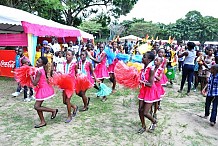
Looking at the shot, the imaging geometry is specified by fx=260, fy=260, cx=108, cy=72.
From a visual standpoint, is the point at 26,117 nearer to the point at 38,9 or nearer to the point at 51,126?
the point at 51,126

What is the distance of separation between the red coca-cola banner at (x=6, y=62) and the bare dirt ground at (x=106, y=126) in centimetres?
335

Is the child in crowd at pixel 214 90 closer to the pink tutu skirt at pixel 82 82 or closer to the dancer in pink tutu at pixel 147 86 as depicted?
the dancer in pink tutu at pixel 147 86

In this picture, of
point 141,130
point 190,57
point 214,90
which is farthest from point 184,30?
point 141,130

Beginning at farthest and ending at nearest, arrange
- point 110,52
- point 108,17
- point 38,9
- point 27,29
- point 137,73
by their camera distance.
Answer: point 108,17 → point 38,9 → point 27,29 → point 110,52 → point 137,73

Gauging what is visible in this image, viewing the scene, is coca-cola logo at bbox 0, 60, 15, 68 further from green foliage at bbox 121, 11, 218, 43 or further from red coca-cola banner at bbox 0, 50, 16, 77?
green foliage at bbox 121, 11, 218, 43

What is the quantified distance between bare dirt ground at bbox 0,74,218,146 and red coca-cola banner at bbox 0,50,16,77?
335 cm

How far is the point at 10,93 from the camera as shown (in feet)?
27.1

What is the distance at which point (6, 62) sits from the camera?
10.6 meters

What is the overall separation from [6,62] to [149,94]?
7.78 meters

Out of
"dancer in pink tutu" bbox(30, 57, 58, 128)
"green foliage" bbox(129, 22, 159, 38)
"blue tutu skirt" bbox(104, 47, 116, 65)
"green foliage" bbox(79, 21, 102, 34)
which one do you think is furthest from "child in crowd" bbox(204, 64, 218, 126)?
"green foliage" bbox(129, 22, 159, 38)

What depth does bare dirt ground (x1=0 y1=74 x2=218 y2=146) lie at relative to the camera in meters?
4.55

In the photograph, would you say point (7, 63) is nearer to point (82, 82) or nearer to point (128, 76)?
point (82, 82)

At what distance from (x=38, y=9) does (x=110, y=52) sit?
1460 cm

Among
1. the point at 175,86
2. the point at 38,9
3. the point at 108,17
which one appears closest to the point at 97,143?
the point at 175,86
